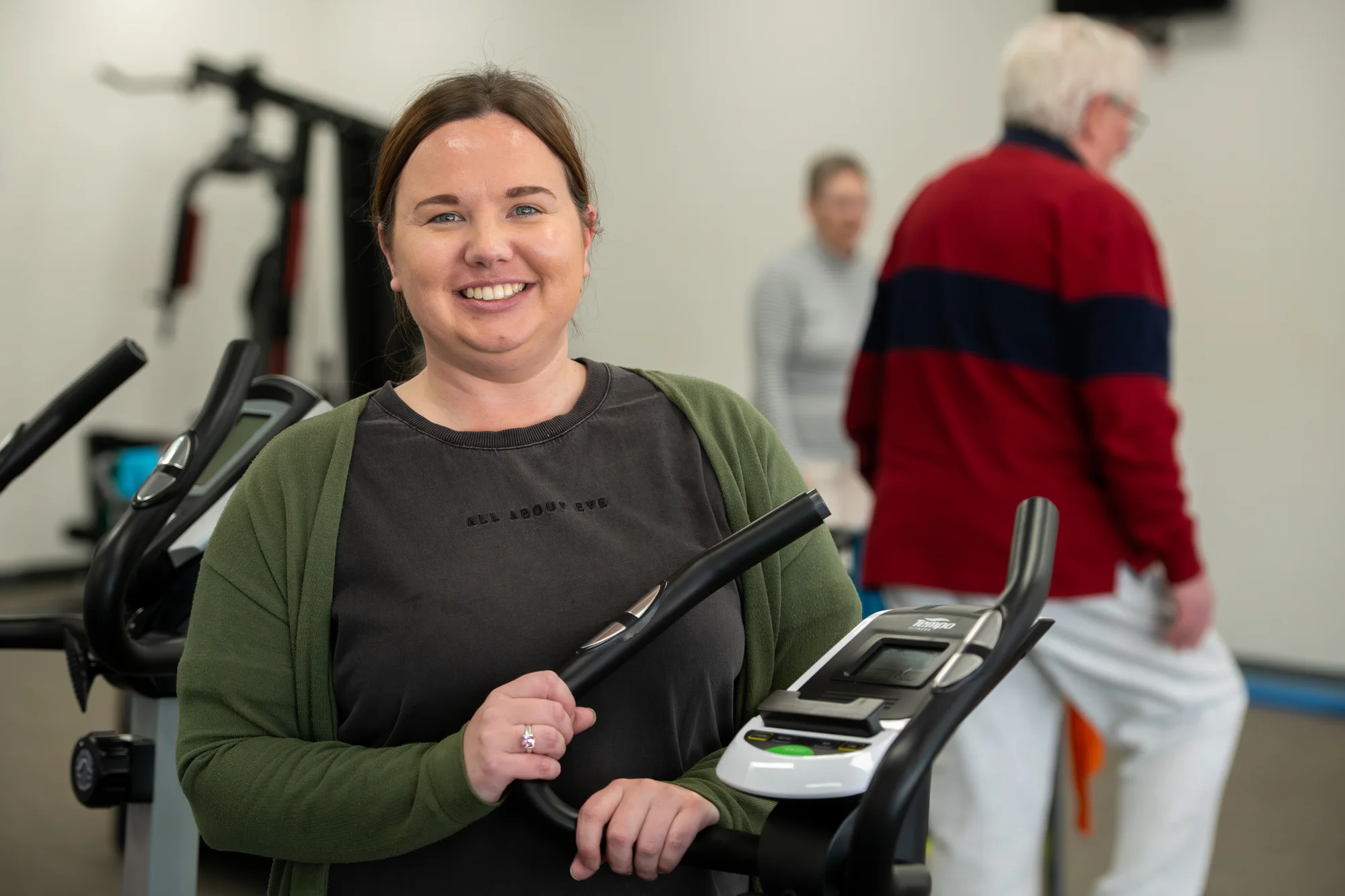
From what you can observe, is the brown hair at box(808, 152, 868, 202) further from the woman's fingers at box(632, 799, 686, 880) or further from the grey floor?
the woman's fingers at box(632, 799, 686, 880)

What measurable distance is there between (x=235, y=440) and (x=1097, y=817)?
2562 mm

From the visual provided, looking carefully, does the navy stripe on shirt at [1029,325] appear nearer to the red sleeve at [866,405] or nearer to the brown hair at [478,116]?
the red sleeve at [866,405]

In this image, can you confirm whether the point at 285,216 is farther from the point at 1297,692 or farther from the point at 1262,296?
the point at 1297,692

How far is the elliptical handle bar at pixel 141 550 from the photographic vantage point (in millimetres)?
1224

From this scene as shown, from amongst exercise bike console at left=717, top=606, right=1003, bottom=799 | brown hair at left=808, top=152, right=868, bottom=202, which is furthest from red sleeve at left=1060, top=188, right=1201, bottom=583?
brown hair at left=808, top=152, right=868, bottom=202

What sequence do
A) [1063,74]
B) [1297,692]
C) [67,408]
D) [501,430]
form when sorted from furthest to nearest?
[1297,692], [1063,74], [67,408], [501,430]

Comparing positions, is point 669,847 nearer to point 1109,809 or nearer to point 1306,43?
point 1109,809

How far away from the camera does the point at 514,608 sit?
1.02 meters

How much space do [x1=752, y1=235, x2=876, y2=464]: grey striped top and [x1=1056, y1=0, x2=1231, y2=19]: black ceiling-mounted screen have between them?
186cm

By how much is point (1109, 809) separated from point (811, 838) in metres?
2.78

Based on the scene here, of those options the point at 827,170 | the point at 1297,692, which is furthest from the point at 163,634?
the point at 1297,692

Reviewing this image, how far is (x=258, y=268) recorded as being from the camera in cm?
575

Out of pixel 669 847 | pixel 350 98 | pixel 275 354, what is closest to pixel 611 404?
pixel 669 847

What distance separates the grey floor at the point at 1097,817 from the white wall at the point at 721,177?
82 centimetres
